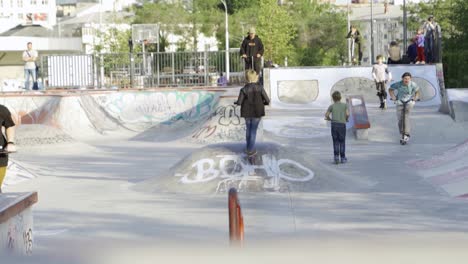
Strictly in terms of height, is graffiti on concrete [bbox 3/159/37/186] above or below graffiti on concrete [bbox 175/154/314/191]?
below

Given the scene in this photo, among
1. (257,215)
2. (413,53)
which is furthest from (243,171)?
(413,53)

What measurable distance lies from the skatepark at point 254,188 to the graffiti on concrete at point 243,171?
2cm

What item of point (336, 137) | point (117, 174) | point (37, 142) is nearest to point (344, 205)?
point (336, 137)

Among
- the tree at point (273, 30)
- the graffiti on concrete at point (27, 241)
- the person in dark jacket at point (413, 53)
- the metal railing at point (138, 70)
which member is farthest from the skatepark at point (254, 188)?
the tree at point (273, 30)

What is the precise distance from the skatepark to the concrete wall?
386mm

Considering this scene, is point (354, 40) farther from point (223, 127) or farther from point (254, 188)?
point (254, 188)

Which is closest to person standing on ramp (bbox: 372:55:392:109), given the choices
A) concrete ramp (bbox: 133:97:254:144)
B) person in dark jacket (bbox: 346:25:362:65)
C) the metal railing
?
concrete ramp (bbox: 133:97:254:144)

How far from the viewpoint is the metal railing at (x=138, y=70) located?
31562mm

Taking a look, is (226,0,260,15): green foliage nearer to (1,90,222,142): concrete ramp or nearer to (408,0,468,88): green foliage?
(408,0,468,88): green foliage

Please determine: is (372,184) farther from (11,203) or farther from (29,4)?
(29,4)

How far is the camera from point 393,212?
1163cm

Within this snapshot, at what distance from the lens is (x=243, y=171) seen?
45.4 ft

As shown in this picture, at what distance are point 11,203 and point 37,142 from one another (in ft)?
52.5

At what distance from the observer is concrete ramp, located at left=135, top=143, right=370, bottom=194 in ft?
44.9
